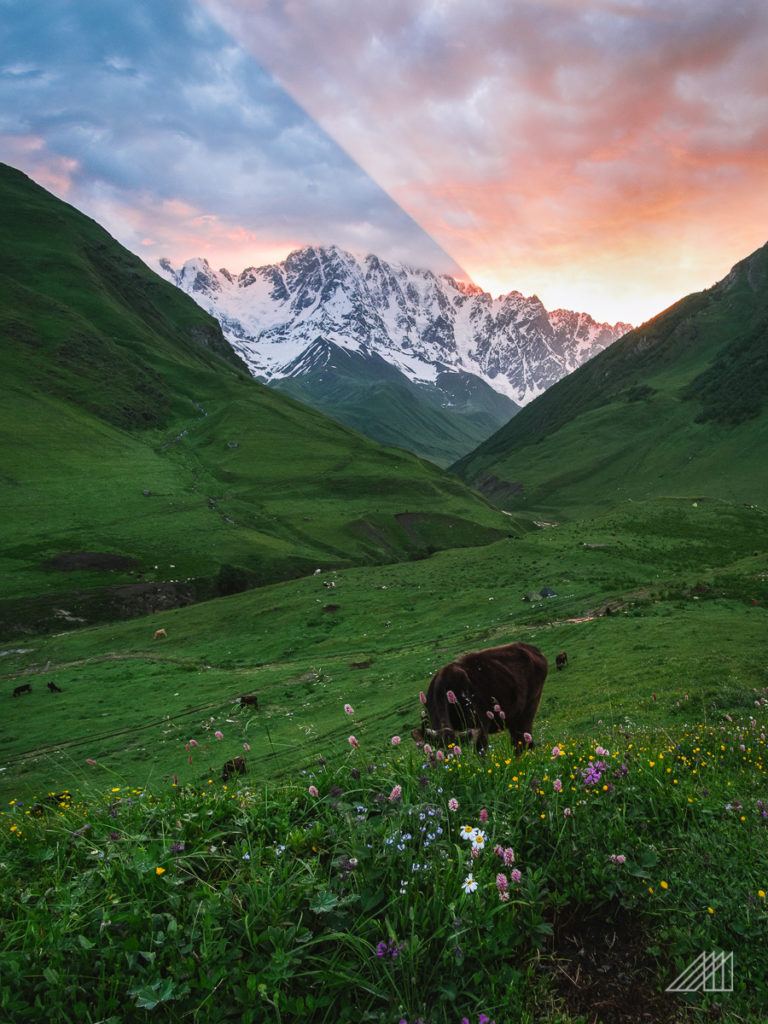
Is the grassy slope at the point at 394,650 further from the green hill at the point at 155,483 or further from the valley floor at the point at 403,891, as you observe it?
the green hill at the point at 155,483

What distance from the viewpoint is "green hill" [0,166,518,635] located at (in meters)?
79.0

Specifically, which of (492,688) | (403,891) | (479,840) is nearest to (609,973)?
(479,840)

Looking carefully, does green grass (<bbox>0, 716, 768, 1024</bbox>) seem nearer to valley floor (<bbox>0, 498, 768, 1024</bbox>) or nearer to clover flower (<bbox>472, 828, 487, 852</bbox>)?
valley floor (<bbox>0, 498, 768, 1024</bbox>)

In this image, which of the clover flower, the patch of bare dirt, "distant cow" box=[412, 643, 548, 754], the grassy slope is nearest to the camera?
the patch of bare dirt

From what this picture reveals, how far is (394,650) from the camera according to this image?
130 ft

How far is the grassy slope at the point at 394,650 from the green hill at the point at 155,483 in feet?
67.8

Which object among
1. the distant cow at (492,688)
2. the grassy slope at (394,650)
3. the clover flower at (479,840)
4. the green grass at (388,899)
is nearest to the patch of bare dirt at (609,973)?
the green grass at (388,899)

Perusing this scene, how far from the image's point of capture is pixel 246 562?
84.1 meters

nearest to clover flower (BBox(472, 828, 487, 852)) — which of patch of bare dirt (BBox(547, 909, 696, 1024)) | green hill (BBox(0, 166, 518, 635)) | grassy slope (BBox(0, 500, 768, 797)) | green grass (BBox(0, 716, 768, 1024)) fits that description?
green grass (BBox(0, 716, 768, 1024))

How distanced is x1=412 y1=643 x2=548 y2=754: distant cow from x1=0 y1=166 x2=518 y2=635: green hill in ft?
217

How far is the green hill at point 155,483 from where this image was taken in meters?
79.0

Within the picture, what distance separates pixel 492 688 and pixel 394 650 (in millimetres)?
26291

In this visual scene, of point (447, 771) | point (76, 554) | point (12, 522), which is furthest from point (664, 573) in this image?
point (12, 522)

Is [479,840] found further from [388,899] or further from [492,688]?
[492,688]
